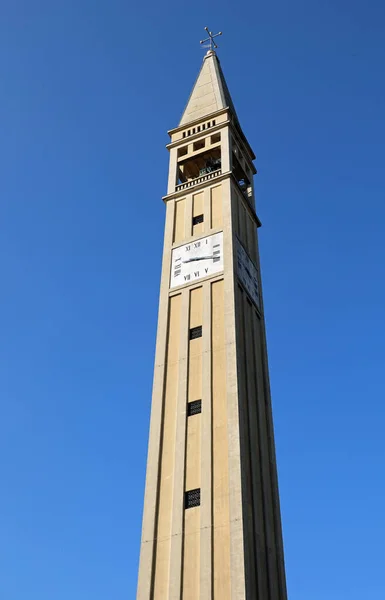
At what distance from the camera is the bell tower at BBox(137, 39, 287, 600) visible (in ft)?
77.5

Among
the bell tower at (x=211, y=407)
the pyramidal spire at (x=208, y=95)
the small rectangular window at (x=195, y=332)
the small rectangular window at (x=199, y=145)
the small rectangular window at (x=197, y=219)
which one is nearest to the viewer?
the bell tower at (x=211, y=407)

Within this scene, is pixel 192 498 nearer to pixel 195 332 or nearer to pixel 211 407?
pixel 211 407

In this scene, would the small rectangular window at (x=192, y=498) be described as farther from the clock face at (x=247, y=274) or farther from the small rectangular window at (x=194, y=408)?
the clock face at (x=247, y=274)

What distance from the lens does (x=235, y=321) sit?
3003 centimetres

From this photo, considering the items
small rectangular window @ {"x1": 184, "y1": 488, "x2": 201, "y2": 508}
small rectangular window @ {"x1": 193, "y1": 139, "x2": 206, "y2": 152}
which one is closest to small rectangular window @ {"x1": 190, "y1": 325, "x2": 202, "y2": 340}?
small rectangular window @ {"x1": 184, "y1": 488, "x2": 201, "y2": 508}

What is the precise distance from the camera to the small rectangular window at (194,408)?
92.3 feet

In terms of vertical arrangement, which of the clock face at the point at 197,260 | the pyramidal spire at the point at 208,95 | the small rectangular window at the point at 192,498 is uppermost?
the pyramidal spire at the point at 208,95

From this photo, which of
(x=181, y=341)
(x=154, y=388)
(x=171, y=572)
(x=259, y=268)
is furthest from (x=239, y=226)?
(x=171, y=572)

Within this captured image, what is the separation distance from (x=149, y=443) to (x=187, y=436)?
1.86 meters

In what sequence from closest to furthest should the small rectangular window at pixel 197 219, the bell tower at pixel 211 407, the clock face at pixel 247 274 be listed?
the bell tower at pixel 211 407 < the clock face at pixel 247 274 < the small rectangular window at pixel 197 219

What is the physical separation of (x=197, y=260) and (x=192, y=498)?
1327cm

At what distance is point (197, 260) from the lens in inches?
1344

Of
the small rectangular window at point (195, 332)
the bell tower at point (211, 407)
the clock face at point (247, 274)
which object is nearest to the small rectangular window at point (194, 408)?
the bell tower at point (211, 407)

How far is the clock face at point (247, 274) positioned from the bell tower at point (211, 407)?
9 centimetres
